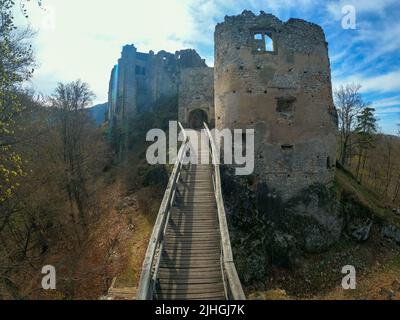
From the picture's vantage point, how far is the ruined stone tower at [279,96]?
12.5m

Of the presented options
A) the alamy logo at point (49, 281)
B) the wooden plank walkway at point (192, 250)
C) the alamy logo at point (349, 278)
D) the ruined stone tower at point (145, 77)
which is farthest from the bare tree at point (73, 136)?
the ruined stone tower at point (145, 77)

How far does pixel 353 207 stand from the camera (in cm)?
1401

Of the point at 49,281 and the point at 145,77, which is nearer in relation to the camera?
the point at 49,281

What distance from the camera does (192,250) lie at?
723cm

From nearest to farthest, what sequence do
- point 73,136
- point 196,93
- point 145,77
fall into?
point 73,136
point 196,93
point 145,77

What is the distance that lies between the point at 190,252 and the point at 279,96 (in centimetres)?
840

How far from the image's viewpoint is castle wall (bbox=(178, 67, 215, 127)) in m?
25.8

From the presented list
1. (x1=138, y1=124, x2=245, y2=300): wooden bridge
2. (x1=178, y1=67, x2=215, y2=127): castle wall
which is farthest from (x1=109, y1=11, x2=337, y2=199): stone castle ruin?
(x1=178, y1=67, x2=215, y2=127): castle wall

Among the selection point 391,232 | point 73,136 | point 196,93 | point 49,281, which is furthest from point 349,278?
point 196,93

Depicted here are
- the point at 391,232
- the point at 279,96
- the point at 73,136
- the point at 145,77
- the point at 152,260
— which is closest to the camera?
the point at 152,260

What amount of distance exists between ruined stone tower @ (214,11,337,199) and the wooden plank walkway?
155 inches

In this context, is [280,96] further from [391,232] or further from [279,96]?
[391,232]

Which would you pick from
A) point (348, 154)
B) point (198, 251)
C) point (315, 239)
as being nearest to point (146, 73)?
point (348, 154)
